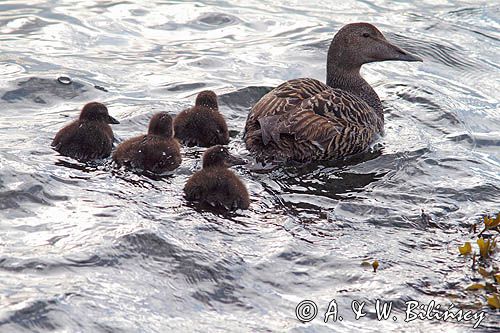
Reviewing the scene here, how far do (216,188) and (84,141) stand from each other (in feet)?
4.69

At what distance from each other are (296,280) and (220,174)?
1330mm

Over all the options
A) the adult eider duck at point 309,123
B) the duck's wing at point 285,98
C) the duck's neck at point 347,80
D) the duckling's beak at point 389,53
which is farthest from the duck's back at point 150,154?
the duckling's beak at point 389,53

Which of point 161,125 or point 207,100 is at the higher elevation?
point 161,125

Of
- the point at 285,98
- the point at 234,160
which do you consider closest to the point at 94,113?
the point at 234,160

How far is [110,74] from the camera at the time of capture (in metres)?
10.1

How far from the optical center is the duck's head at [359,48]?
30.1 feet

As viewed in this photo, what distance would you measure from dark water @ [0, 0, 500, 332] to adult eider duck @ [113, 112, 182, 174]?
0.16 m

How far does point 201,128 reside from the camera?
8000 mm

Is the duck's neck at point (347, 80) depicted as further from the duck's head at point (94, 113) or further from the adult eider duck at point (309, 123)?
the duck's head at point (94, 113)

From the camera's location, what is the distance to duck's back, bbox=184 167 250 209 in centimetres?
650

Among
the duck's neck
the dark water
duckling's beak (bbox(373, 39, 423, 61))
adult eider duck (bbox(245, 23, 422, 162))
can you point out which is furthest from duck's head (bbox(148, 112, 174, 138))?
duckling's beak (bbox(373, 39, 423, 61))

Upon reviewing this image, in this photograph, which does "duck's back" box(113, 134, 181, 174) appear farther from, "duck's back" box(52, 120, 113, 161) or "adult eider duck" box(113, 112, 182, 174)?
"duck's back" box(52, 120, 113, 161)

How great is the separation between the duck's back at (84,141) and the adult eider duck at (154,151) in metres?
0.15

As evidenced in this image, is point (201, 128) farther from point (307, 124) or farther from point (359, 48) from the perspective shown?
point (359, 48)
